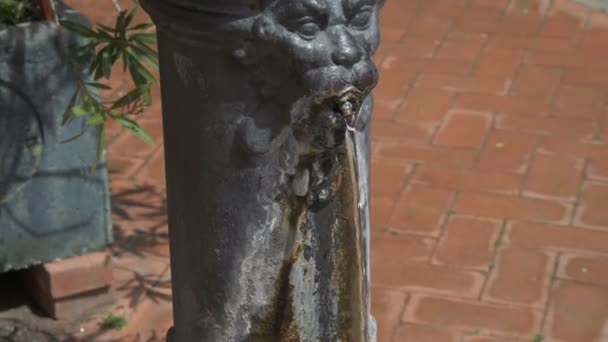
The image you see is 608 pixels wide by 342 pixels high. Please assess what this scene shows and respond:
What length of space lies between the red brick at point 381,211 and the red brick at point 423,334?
52cm

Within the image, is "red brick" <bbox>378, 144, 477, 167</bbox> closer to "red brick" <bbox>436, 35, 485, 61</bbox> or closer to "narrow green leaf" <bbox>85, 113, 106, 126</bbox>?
"red brick" <bbox>436, 35, 485, 61</bbox>

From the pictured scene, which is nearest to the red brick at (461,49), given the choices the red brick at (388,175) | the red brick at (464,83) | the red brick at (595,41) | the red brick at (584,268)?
the red brick at (464,83)

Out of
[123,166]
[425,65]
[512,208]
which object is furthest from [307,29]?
[425,65]

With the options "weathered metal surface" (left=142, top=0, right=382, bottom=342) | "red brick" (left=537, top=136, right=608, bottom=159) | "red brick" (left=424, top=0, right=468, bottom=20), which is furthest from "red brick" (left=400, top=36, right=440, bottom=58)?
"weathered metal surface" (left=142, top=0, right=382, bottom=342)

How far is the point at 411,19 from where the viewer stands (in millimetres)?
5367

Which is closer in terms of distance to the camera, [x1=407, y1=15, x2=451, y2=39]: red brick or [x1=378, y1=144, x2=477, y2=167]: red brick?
[x1=378, y1=144, x2=477, y2=167]: red brick

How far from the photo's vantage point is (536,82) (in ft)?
15.6

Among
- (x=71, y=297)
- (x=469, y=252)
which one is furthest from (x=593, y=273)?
(x=71, y=297)

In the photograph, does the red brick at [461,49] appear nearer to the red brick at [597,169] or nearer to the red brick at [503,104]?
A: the red brick at [503,104]

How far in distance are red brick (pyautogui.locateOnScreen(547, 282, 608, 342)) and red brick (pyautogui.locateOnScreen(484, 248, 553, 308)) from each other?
0.05 m

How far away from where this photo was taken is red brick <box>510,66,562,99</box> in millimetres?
4688

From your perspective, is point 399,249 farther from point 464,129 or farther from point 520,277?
point 464,129

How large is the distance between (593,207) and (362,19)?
2.19 meters

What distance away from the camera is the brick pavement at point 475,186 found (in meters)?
3.49
